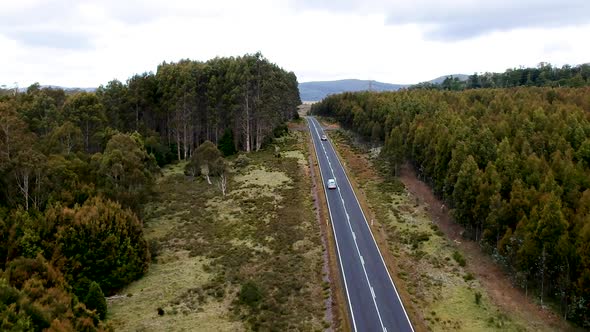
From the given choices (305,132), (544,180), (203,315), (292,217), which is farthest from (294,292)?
(305,132)

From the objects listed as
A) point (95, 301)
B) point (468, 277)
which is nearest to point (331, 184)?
point (468, 277)

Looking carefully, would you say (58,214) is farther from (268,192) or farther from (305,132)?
(305,132)

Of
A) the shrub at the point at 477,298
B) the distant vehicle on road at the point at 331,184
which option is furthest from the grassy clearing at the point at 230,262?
the shrub at the point at 477,298

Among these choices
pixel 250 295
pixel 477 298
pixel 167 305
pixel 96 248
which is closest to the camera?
pixel 167 305

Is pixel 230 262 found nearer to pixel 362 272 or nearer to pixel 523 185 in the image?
pixel 362 272

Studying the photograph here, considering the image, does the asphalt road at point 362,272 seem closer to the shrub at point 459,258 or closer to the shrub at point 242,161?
the shrub at point 459,258
